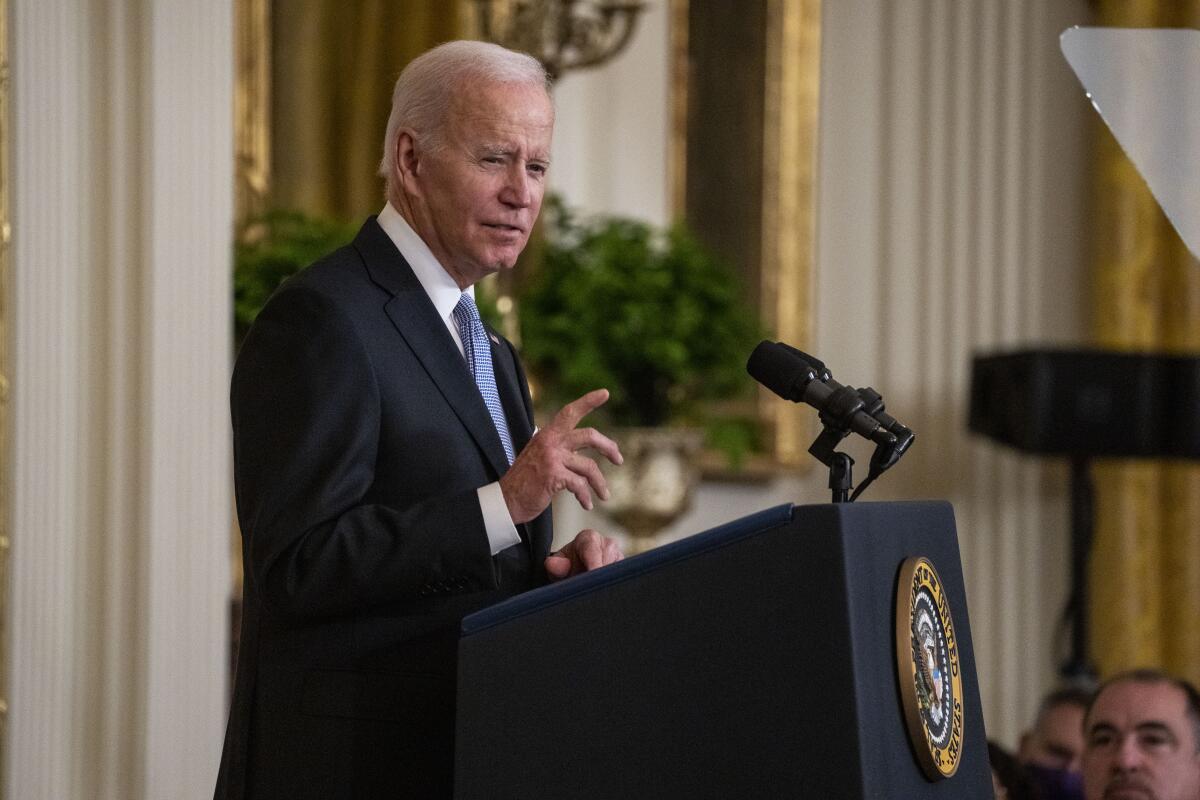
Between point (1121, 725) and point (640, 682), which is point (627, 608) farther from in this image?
point (1121, 725)

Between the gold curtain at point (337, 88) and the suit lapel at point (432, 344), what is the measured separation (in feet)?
10.5

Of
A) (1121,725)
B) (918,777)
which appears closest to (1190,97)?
(918,777)

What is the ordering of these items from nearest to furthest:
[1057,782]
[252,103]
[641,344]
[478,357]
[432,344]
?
[432,344] → [478,357] → [1057,782] → [252,103] → [641,344]

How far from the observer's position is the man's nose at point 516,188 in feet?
7.20

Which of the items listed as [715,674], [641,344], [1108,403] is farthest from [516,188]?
[1108,403]

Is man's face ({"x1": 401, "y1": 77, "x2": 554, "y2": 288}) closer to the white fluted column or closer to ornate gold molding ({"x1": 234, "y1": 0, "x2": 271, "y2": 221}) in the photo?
the white fluted column

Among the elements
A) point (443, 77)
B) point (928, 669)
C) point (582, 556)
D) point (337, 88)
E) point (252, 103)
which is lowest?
point (928, 669)

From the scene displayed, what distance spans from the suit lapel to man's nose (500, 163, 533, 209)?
0.16 metres

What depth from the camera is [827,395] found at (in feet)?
6.57

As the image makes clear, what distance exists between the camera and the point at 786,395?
2.08 meters

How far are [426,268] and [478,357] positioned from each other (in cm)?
15

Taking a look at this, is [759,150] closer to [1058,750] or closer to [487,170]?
[1058,750]

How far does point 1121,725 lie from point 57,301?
2.51 metres

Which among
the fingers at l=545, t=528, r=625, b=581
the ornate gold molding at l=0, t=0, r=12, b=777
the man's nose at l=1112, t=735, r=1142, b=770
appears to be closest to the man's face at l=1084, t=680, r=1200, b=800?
the man's nose at l=1112, t=735, r=1142, b=770
